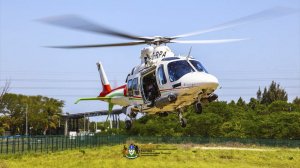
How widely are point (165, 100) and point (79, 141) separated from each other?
154 ft

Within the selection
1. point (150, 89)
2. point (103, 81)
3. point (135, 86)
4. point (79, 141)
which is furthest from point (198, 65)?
point (79, 141)

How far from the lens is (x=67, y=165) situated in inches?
1784

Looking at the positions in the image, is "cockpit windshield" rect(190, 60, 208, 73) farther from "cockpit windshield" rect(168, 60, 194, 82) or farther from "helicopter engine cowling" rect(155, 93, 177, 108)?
"helicopter engine cowling" rect(155, 93, 177, 108)

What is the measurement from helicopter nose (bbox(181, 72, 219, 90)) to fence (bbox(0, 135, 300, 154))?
3135cm

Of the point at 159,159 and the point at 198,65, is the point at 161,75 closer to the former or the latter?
the point at 198,65

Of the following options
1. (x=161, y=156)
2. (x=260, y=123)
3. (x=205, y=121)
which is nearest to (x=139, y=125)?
(x=205, y=121)

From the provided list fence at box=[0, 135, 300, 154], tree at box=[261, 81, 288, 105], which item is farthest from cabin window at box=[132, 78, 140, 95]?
tree at box=[261, 81, 288, 105]

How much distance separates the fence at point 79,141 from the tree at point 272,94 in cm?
5726

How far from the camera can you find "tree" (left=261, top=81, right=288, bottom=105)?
13250cm

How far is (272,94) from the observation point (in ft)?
434

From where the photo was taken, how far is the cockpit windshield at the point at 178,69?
19.8 metres

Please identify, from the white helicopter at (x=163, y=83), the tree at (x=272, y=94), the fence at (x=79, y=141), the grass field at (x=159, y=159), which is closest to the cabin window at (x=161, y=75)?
the white helicopter at (x=163, y=83)

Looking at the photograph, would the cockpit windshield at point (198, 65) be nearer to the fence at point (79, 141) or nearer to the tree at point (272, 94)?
the fence at point (79, 141)

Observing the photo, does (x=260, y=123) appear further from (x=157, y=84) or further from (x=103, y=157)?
(x=157, y=84)
